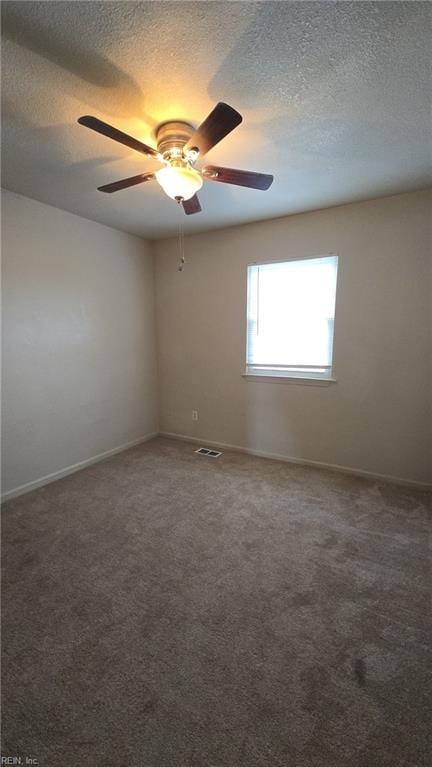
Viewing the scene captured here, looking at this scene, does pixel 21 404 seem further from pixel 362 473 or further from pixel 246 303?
pixel 362 473

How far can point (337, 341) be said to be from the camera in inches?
117

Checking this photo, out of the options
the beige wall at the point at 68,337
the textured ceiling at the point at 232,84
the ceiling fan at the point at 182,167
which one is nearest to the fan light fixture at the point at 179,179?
the ceiling fan at the point at 182,167

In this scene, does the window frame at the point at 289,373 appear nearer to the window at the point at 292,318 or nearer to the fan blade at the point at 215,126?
the window at the point at 292,318

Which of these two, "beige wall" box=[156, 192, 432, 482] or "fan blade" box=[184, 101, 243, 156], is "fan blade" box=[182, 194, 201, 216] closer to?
"fan blade" box=[184, 101, 243, 156]

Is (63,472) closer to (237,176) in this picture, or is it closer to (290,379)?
(290,379)

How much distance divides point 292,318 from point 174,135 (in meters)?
1.95

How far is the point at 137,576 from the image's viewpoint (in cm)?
179

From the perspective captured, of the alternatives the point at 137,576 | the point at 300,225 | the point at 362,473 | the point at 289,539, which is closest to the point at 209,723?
the point at 137,576

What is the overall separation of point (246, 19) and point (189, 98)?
1.43 feet

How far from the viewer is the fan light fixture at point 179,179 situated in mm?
1554

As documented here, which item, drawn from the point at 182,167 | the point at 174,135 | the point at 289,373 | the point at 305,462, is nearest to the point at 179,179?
the point at 182,167

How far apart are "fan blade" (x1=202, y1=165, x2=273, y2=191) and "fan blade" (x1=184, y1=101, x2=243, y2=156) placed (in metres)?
0.16

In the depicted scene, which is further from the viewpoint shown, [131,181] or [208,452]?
[208,452]

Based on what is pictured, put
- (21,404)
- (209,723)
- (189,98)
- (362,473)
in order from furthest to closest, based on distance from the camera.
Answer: (362,473), (21,404), (189,98), (209,723)
